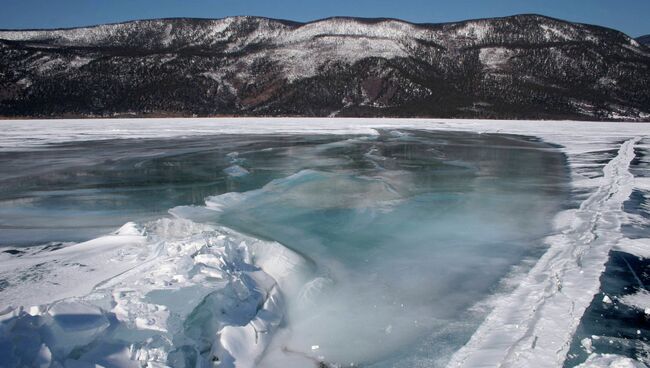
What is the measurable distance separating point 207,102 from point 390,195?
111292 millimetres

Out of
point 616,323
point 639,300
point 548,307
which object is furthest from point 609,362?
point 639,300

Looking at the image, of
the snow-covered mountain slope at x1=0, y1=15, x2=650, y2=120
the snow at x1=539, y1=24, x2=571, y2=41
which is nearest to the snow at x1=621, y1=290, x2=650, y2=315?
the snow-covered mountain slope at x1=0, y1=15, x2=650, y2=120

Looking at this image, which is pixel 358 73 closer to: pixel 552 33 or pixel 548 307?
pixel 552 33

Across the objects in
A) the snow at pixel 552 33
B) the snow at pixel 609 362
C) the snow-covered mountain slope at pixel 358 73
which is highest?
the snow at pixel 552 33

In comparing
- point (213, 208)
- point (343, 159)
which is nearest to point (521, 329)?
point (213, 208)

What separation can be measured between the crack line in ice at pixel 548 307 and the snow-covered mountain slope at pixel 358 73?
9354 centimetres

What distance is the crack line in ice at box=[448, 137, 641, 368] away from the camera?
3564 millimetres

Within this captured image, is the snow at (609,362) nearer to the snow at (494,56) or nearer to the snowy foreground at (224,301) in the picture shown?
the snowy foreground at (224,301)

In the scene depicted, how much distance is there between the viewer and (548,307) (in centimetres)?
429

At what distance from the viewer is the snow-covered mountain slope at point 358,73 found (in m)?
107

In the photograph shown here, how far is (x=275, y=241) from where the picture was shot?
6.45 meters

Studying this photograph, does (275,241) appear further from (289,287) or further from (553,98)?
(553,98)

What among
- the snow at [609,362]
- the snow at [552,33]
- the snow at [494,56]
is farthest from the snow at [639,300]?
the snow at [552,33]

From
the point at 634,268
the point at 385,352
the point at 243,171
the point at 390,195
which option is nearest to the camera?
the point at 385,352
